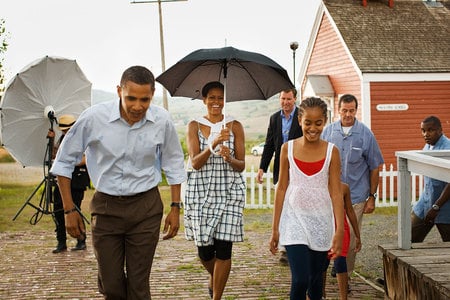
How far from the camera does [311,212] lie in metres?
4.88

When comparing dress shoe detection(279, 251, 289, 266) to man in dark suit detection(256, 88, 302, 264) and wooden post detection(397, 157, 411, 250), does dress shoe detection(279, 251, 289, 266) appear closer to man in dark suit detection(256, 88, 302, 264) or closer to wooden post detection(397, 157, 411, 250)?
man in dark suit detection(256, 88, 302, 264)

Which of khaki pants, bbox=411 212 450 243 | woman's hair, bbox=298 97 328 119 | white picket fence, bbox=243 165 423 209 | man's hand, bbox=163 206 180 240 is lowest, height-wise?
white picket fence, bbox=243 165 423 209

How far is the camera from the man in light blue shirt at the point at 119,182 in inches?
184

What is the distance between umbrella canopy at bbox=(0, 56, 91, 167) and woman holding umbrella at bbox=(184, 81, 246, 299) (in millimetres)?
5414

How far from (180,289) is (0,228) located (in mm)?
7497

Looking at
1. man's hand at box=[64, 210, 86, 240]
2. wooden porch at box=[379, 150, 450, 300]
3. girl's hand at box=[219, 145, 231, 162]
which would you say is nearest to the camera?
man's hand at box=[64, 210, 86, 240]

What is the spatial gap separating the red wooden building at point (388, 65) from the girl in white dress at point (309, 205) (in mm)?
14893

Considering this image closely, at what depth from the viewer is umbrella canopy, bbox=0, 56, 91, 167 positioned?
10.9 m

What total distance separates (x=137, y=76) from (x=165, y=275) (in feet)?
13.1

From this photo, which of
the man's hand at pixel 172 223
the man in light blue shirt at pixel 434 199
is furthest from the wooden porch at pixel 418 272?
the man's hand at pixel 172 223

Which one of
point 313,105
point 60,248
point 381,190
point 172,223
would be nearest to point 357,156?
point 313,105

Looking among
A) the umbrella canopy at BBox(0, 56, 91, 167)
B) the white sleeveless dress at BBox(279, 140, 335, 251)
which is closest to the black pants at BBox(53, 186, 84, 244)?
the umbrella canopy at BBox(0, 56, 91, 167)

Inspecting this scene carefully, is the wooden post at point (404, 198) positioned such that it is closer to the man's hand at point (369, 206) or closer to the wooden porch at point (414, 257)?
the wooden porch at point (414, 257)

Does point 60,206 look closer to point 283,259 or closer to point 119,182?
point 283,259
